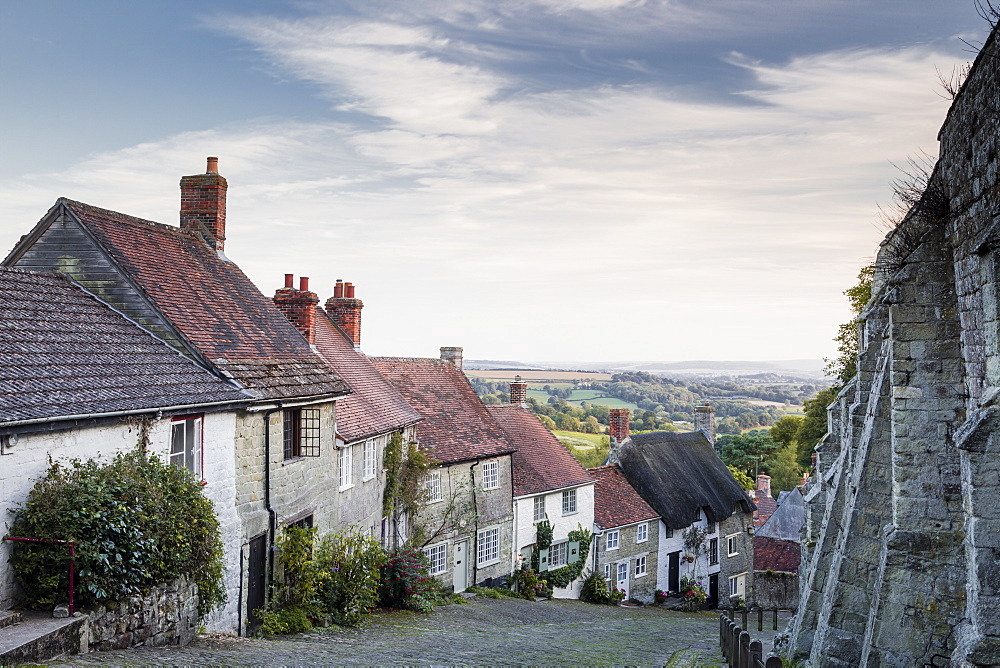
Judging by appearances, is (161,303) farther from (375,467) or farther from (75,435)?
(375,467)

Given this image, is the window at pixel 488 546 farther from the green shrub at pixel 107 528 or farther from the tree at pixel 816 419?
the tree at pixel 816 419

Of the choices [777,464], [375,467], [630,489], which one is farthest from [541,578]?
[777,464]

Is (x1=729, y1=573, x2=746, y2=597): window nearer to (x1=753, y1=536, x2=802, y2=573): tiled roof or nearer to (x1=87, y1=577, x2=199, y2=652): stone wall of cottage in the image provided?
(x1=753, y1=536, x2=802, y2=573): tiled roof

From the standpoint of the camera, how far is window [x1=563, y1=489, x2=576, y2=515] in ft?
100

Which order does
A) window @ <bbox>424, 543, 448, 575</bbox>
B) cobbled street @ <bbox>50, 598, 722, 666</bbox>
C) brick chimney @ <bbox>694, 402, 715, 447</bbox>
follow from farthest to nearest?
1. brick chimney @ <bbox>694, 402, 715, 447</bbox>
2. window @ <bbox>424, 543, 448, 575</bbox>
3. cobbled street @ <bbox>50, 598, 722, 666</bbox>

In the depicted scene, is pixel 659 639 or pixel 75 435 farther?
pixel 659 639

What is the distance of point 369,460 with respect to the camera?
2042cm

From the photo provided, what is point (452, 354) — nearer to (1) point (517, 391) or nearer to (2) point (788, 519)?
(1) point (517, 391)

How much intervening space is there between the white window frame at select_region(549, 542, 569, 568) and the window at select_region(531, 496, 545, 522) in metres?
1.18

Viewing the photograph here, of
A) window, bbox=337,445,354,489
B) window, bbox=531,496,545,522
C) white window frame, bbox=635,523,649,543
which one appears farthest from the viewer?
white window frame, bbox=635,523,649,543

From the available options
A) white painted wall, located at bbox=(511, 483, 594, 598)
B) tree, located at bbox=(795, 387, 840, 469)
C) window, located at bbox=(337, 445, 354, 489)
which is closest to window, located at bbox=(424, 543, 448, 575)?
white painted wall, located at bbox=(511, 483, 594, 598)

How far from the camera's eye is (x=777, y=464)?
2501 inches

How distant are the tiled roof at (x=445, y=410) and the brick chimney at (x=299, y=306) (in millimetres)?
6739

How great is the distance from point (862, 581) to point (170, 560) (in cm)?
938
